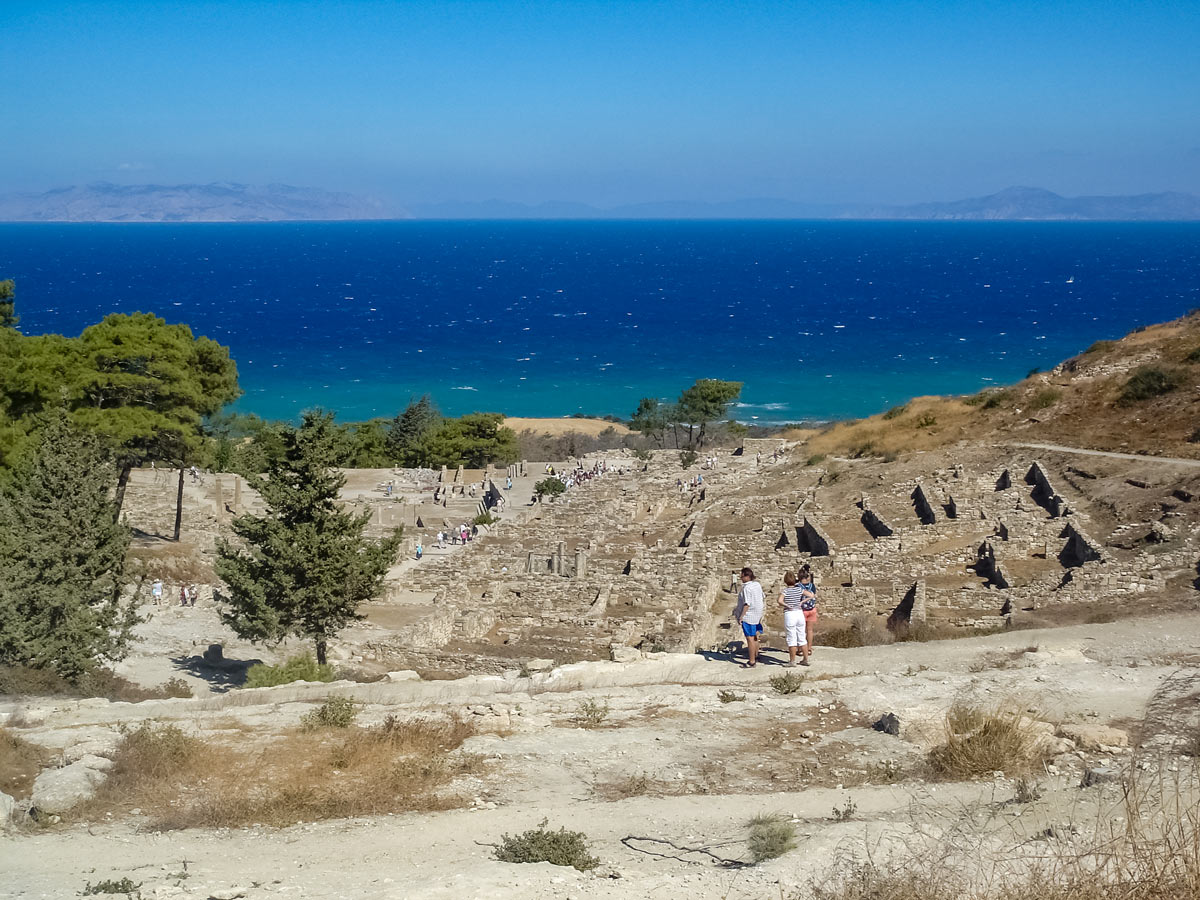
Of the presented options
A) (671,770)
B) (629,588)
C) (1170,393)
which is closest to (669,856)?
(671,770)

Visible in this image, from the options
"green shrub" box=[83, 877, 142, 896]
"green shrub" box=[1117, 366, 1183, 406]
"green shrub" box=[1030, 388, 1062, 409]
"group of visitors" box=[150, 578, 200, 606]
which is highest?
"green shrub" box=[1117, 366, 1183, 406]

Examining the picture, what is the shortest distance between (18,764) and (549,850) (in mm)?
6326

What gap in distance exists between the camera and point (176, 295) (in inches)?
6722

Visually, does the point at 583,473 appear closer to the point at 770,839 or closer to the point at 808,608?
the point at 808,608

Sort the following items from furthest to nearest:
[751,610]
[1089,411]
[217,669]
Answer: [1089,411], [217,669], [751,610]

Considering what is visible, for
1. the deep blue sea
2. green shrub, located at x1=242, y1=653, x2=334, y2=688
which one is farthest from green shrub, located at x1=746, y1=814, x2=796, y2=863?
the deep blue sea

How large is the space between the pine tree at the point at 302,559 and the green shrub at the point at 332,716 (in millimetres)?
6620

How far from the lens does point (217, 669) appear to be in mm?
20906

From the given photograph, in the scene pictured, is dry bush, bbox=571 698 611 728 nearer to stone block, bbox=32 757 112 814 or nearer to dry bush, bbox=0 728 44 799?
stone block, bbox=32 757 112 814

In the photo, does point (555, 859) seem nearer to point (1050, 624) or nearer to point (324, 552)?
point (324, 552)

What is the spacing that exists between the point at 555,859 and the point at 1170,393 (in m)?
34.4

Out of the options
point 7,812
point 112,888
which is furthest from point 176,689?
point 112,888

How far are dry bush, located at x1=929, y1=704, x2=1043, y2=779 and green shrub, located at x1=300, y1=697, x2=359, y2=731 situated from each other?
6282 millimetres

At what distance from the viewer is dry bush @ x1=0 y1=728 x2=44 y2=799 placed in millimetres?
11195
